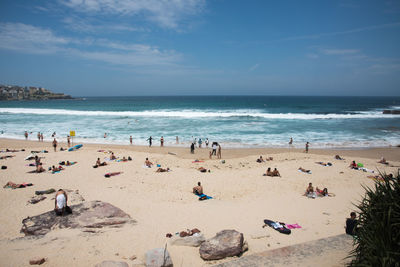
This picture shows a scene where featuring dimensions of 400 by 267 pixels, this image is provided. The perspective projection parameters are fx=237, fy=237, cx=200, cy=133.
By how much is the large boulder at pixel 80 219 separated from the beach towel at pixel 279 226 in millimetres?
4055

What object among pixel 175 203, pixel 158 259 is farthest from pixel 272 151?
pixel 158 259

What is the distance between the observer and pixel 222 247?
17.3ft

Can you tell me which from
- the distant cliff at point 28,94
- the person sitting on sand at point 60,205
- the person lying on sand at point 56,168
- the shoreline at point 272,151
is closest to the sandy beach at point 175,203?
the person lying on sand at point 56,168

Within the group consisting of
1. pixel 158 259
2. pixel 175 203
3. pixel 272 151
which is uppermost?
pixel 158 259

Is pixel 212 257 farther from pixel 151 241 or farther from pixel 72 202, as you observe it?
pixel 72 202

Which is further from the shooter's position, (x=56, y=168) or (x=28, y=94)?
(x=28, y=94)

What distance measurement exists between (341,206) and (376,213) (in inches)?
259

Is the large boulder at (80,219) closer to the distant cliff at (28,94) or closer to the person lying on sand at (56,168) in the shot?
the person lying on sand at (56,168)

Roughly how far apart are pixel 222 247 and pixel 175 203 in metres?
4.02

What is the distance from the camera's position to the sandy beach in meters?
5.47

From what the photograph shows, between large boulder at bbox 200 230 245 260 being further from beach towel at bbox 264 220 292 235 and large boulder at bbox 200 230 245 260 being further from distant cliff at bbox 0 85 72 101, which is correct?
distant cliff at bbox 0 85 72 101

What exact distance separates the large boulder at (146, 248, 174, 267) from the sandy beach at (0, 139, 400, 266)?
0.88ft

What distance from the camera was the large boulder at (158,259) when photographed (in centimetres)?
477

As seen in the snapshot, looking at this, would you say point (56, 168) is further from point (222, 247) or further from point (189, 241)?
point (222, 247)
